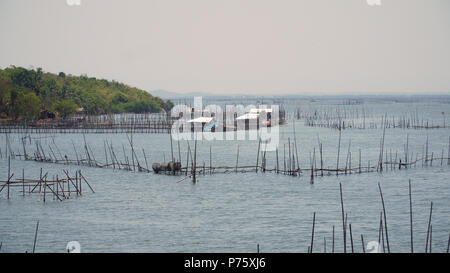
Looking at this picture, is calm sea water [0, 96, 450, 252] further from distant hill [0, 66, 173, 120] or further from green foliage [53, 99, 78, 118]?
green foliage [53, 99, 78, 118]

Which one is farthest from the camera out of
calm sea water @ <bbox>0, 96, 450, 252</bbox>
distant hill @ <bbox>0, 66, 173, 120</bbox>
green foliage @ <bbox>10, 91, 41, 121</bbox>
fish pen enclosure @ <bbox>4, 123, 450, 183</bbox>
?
distant hill @ <bbox>0, 66, 173, 120</bbox>

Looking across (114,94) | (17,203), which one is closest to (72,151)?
(17,203)

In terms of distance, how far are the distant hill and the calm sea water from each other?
100 feet

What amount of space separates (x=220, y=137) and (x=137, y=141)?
27.8 feet

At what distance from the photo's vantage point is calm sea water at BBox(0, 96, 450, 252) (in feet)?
51.8

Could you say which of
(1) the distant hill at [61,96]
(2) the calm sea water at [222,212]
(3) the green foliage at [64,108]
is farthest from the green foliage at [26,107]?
(2) the calm sea water at [222,212]

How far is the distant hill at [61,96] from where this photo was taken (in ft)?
198

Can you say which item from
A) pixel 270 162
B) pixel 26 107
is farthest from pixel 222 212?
pixel 26 107

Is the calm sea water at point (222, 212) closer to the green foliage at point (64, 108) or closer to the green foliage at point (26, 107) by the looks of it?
the green foliage at point (26, 107)

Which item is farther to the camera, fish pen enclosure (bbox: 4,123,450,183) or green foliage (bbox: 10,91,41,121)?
green foliage (bbox: 10,91,41,121)

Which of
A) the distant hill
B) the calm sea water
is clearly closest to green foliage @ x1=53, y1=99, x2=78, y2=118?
the distant hill

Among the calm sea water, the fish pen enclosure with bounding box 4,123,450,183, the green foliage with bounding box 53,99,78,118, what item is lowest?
the calm sea water

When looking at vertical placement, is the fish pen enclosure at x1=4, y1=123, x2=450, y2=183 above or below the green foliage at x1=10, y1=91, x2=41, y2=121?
below

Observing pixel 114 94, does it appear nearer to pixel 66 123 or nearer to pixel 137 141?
pixel 66 123
